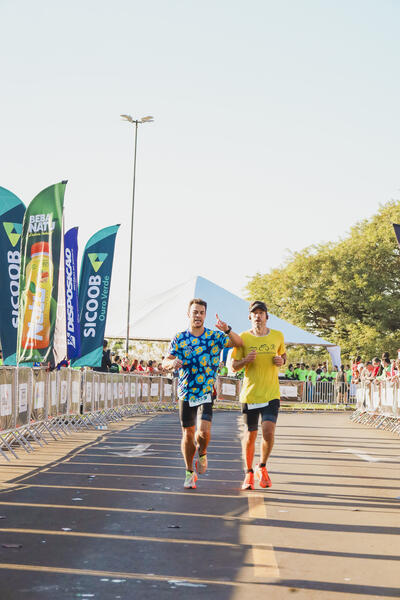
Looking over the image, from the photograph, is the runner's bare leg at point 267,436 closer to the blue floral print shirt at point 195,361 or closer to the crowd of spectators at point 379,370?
the blue floral print shirt at point 195,361

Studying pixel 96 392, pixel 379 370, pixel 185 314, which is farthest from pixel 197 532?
pixel 185 314

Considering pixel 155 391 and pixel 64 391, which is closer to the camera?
pixel 64 391

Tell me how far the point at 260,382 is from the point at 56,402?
24.3 ft

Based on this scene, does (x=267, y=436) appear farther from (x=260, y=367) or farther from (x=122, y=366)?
(x=122, y=366)

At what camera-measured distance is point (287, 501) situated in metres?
8.60

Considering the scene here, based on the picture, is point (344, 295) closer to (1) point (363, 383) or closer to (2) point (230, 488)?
(1) point (363, 383)

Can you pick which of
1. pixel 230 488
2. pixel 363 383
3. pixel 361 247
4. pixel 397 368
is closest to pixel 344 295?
pixel 361 247

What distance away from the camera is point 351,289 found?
62.8 meters

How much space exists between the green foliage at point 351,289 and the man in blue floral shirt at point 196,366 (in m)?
51.9

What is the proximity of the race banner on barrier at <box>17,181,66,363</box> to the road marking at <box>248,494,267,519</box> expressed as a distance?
7.29m

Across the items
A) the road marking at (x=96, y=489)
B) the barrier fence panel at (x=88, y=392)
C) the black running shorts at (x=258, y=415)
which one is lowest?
the road marking at (x=96, y=489)

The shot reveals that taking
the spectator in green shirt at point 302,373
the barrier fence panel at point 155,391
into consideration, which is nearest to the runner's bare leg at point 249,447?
the barrier fence panel at point 155,391

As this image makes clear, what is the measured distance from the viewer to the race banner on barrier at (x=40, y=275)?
1529cm

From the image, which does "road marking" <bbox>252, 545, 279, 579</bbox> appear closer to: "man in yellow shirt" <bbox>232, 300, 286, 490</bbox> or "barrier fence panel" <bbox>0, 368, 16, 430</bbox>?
"man in yellow shirt" <bbox>232, 300, 286, 490</bbox>
